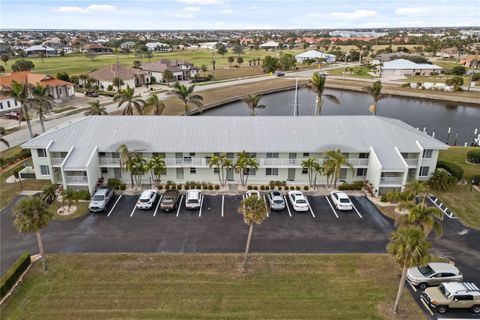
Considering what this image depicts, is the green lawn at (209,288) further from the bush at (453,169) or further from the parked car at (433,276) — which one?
the bush at (453,169)

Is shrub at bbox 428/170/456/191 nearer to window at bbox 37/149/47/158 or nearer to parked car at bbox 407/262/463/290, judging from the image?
parked car at bbox 407/262/463/290

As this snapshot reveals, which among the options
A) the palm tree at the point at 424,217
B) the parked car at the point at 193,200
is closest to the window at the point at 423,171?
the palm tree at the point at 424,217

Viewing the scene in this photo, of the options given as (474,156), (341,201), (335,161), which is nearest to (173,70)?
(335,161)

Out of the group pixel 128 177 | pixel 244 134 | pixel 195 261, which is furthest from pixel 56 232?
pixel 244 134

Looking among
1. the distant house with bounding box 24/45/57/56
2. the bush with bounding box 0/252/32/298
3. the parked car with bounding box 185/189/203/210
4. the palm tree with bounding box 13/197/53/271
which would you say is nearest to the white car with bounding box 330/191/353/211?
the parked car with bounding box 185/189/203/210

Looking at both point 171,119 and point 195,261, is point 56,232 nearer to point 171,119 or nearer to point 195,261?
point 195,261

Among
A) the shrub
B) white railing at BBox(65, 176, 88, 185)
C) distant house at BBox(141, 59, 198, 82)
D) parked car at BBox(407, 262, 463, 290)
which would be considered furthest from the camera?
distant house at BBox(141, 59, 198, 82)
